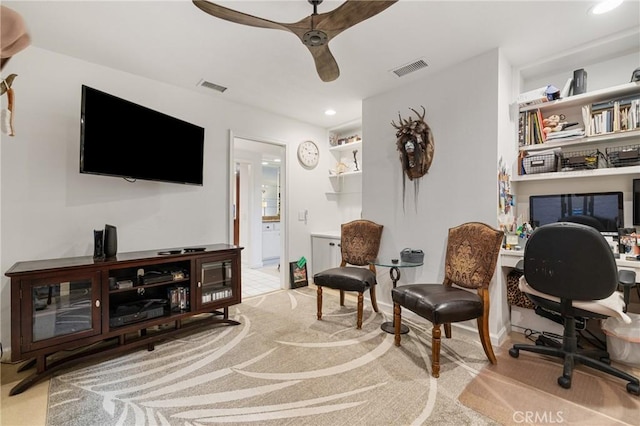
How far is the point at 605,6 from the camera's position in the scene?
1.93 meters

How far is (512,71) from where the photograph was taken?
2.73 metres

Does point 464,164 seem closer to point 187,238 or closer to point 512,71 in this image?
point 512,71

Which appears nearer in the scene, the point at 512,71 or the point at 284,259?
the point at 512,71

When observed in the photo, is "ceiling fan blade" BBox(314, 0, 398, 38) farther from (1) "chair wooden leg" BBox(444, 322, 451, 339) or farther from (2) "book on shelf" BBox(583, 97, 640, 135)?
(1) "chair wooden leg" BBox(444, 322, 451, 339)

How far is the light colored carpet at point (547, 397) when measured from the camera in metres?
1.59

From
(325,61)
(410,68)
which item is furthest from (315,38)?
(410,68)

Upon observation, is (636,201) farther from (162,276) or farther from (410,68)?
(162,276)

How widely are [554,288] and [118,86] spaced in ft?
13.2

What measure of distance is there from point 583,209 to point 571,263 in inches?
40.4

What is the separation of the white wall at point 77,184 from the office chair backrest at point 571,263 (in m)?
3.10

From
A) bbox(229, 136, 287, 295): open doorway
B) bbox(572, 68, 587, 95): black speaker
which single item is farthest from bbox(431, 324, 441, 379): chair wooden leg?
bbox(229, 136, 287, 295): open doorway

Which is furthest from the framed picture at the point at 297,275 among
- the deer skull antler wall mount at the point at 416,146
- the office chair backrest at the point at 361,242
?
the deer skull antler wall mount at the point at 416,146

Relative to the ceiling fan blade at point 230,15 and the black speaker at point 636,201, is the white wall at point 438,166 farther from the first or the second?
the ceiling fan blade at point 230,15

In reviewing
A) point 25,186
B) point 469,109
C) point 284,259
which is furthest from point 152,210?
point 469,109
